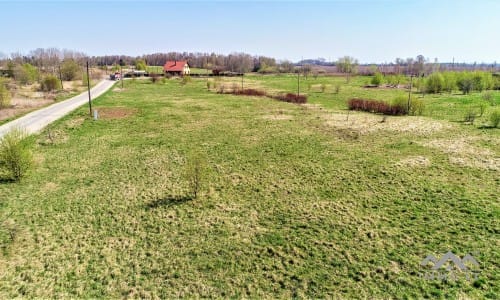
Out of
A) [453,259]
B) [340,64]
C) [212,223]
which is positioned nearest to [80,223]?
[212,223]

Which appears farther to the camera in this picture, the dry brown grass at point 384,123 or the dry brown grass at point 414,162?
the dry brown grass at point 384,123

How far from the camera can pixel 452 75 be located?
2240 inches

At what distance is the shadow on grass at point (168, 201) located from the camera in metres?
11.5

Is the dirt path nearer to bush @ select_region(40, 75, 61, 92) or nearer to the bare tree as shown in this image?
bush @ select_region(40, 75, 61, 92)

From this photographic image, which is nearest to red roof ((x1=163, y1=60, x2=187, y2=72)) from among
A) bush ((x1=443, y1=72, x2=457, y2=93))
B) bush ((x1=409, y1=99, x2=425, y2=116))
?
bush ((x1=443, y1=72, x2=457, y2=93))

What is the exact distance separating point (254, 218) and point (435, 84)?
57.5 metres

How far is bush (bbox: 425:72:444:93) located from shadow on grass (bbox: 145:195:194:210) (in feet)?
190

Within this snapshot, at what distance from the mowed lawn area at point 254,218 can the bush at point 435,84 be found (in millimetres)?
38256

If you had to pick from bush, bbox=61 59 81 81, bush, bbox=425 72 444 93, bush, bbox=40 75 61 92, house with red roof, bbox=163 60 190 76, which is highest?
house with red roof, bbox=163 60 190 76

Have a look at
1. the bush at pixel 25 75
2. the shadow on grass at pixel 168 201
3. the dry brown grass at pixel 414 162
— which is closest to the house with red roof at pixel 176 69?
the bush at pixel 25 75

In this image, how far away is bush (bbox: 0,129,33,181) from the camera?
13.1m

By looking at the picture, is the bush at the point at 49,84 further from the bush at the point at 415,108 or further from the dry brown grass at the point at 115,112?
the bush at the point at 415,108

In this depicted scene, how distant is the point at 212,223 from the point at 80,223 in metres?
4.64

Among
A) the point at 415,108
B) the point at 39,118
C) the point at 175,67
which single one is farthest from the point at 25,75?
the point at 415,108
